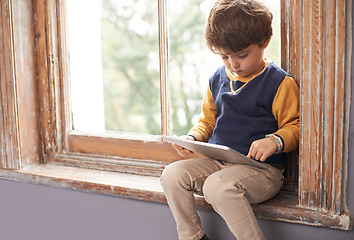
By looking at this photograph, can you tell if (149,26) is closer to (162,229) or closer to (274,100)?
(274,100)

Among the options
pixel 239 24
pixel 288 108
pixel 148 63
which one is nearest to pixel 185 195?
pixel 288 108

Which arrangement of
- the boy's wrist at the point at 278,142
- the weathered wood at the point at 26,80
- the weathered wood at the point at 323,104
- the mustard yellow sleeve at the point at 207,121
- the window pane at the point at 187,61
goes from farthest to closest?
the weathered wood at the point at 26,80 < the window pane at the point at 187,61 < the mustard yellow sleeve at the point at 207,121 < the boy's wrist at the point at 278,142 < the weathered wood at the point at 323,104

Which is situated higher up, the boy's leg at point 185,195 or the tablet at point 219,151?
the tablet at point 219,151

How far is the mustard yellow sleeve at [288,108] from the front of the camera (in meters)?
1.16

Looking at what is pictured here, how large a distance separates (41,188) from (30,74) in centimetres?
47

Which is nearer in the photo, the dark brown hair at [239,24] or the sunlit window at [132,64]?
the dark brown hair at [239,24]

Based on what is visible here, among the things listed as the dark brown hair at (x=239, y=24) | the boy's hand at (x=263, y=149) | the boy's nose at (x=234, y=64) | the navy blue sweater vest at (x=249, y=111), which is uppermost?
the dark brown hair at (x=239, y=24)

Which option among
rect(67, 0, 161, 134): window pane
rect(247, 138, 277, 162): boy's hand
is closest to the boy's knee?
rect(247, 138, 277, 162): boy's hand

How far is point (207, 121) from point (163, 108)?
22 centimetres

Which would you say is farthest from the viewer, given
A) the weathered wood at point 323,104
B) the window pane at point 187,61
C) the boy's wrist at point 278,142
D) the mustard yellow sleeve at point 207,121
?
the window pane at point 187,61

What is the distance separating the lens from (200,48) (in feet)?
5.06

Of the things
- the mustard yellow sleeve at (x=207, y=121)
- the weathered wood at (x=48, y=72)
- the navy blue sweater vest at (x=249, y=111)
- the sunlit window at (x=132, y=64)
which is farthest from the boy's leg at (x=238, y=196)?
the weathered wood at (x=48, y=72)

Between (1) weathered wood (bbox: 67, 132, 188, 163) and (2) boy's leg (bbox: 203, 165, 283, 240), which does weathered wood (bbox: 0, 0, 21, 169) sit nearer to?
(1) weathered wood (bbox: 67, 132, 188, 163)

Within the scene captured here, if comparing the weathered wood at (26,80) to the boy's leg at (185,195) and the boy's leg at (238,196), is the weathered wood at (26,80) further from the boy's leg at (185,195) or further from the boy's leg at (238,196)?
the boy's leg at (238,196)
